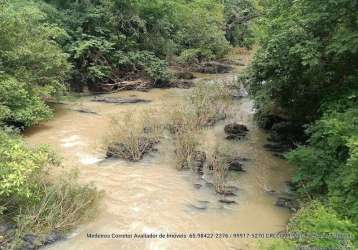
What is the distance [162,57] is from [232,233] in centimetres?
1537

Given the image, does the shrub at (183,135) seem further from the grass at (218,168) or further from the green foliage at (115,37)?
the green foliage at (115,37)

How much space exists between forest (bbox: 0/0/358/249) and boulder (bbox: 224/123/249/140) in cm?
4

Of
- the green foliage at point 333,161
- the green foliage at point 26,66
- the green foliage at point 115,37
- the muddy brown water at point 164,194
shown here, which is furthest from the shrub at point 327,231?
the green foliage at point 115,37

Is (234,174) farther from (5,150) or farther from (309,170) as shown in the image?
(5,150)

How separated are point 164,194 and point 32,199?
8.80 feet

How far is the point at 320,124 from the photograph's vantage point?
7.43 m

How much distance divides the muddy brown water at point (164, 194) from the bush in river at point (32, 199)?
310 mm

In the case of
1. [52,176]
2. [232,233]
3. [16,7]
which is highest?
[16,7]

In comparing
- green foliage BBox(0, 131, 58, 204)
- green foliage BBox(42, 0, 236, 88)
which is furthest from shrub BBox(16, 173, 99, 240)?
green foliage BBox(42, 0, 236, 88)

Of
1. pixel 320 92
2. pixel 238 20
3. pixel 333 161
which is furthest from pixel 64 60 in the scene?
pixel 238 20

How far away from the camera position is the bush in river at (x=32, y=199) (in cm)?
→ 589

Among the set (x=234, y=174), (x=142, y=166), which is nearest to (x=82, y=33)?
(x=142, y=166)

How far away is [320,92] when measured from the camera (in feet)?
30.1

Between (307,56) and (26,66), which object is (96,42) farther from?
(307,56)
